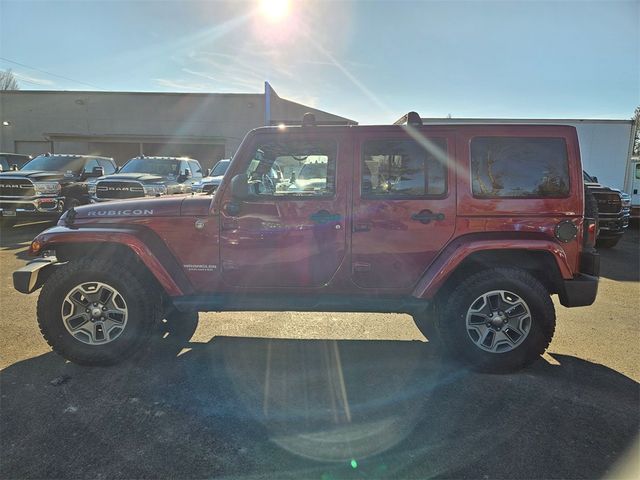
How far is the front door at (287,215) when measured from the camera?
134 inches

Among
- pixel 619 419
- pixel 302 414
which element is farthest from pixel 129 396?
pixel 619 419

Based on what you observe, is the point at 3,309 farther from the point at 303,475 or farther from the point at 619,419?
the point at 619,419

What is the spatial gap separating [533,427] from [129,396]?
9.17 ft

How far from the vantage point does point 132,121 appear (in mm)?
25188

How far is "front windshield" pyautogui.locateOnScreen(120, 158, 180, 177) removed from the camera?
37.4 feet

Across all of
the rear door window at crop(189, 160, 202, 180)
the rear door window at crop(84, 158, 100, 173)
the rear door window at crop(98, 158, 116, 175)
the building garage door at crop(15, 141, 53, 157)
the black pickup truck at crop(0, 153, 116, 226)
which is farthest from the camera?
the building garage door at crop(15, 141, 53, 157)

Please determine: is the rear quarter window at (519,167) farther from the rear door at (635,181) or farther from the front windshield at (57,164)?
the rear door at (635,181)

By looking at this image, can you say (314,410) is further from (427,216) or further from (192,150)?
→ (192,150)

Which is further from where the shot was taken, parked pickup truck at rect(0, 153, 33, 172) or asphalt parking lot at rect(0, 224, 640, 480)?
parked pickup truck at rect(0, 153, 33, 172)

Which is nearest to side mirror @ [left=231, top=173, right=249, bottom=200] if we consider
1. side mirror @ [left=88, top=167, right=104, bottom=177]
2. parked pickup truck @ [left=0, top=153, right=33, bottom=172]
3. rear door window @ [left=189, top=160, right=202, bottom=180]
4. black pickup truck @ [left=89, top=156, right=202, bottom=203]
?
black pickup truck @ [left=89, top=156, right=202, bottom=203]

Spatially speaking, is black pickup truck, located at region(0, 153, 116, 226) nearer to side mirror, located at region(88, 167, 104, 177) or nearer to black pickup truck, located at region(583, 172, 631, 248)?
side mirror, located at region(88, 167, 104, 177)

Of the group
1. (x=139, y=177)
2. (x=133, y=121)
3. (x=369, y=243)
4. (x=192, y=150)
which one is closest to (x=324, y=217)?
(x=369, y=243)

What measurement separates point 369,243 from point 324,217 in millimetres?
434

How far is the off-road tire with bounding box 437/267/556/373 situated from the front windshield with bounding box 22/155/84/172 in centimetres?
1220
